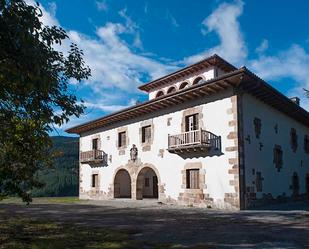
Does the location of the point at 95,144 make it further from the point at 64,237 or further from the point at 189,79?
the point at 64,237

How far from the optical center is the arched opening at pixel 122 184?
22.4 m

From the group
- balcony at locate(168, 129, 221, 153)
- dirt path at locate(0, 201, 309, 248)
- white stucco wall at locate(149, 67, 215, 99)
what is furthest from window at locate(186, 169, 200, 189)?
white stucco wall at locate(149, 67, 215, 99)

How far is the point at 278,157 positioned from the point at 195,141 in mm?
5151

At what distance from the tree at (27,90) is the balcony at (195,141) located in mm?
8809

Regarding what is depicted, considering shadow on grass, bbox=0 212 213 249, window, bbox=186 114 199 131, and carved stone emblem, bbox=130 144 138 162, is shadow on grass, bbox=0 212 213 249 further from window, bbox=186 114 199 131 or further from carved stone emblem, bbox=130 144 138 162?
carved stone emblem, bbox=130 144 138 162

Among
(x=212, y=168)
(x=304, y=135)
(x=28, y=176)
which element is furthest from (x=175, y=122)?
(x=28, y=176)

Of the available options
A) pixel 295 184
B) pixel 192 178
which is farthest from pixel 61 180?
pixel 295 184

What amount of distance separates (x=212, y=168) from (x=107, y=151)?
9.23m

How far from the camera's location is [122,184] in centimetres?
2353

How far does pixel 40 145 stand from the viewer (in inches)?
271

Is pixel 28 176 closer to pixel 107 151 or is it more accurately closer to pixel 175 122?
pixel 175 122

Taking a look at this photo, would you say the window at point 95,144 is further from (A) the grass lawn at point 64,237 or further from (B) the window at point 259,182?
(A) the grass lawn at point 64,237

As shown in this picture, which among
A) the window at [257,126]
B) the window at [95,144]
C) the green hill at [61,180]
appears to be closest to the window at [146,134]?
the window at [95,144]

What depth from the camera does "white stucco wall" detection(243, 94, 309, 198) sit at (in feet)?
51.3
